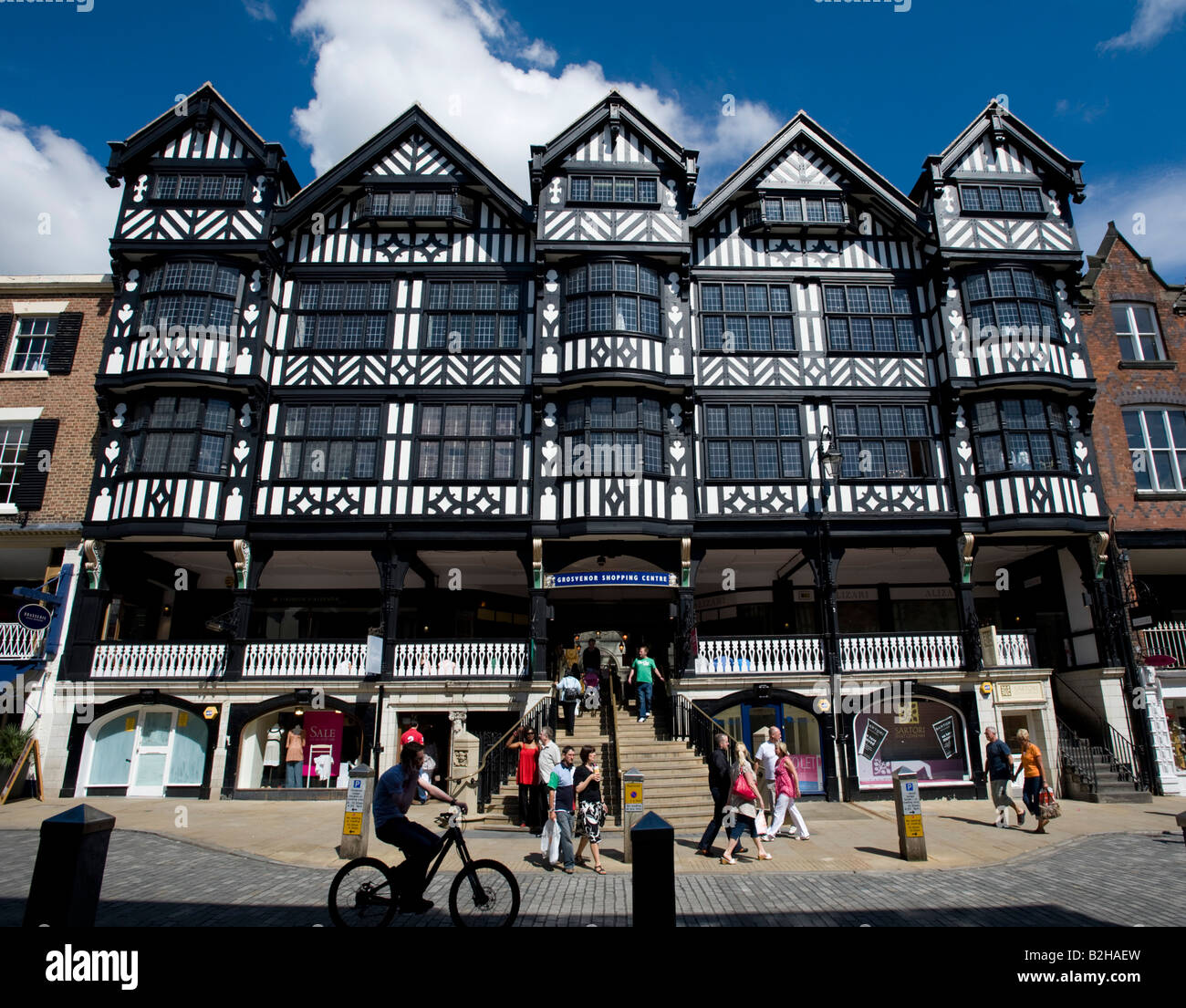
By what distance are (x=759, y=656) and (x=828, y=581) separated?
264cm

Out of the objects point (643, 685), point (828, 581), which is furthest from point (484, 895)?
point (828, 581)

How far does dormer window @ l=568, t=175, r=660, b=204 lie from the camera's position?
2058 centimetres

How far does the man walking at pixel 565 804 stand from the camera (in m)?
10.3

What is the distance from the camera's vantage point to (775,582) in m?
22.7

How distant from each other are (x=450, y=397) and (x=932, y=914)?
16.0 metres

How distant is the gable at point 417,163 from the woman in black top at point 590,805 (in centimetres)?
1729

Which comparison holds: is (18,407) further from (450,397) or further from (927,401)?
(927,401)

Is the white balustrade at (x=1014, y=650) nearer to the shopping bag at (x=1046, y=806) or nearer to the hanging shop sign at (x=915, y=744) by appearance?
the hanging shop sign at (x=915, y=744)

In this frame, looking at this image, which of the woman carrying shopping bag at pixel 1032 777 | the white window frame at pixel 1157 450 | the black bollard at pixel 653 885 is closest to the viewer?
the black bollard at pixel 653 885

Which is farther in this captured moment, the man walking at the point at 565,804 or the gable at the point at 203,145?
the gable at the point at 203,145

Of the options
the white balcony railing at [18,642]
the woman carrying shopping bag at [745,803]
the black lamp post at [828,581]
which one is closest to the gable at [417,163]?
the black lamp post at [828,581]

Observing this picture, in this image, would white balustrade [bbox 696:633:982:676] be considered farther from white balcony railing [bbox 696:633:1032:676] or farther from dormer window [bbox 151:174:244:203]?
dormer window [bbox 151:174:244:203]
